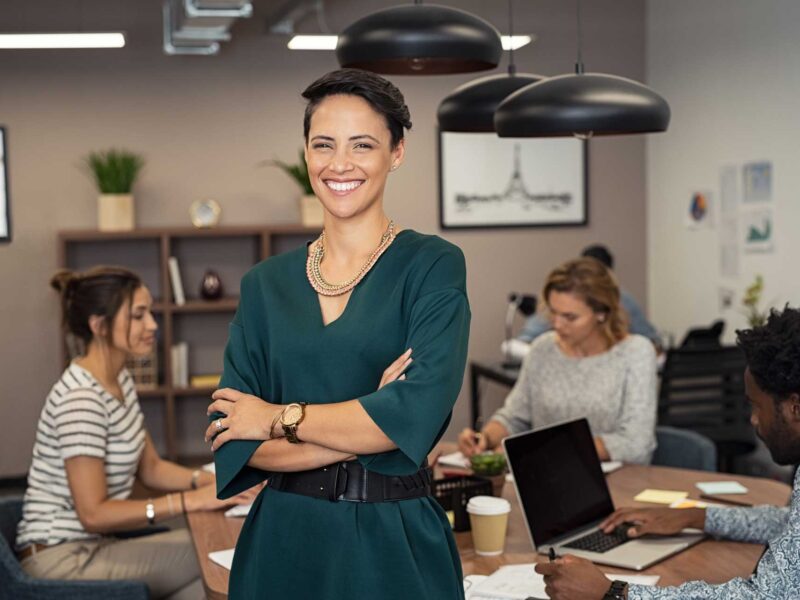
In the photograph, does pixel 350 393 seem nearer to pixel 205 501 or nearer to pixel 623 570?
pixel 623 570

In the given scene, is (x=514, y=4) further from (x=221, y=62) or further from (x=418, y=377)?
(x=418, y=377)

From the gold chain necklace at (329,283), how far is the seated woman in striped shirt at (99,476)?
1.38 metres

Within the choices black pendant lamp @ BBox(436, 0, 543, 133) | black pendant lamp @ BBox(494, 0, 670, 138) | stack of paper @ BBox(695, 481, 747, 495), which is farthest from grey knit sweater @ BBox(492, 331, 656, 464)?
black pendant lamp @ BBox(494, 0, 670, 138)

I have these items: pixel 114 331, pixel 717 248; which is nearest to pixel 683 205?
pixel 717 248

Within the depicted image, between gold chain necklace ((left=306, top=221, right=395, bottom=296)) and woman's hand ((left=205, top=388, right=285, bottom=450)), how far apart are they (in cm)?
20

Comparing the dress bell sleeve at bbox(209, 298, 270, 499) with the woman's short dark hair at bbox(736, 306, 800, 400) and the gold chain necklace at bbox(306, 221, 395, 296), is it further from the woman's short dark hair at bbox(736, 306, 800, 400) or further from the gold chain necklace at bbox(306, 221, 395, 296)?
the woman's short dark hair at bbox(736, 306, 800, 400)

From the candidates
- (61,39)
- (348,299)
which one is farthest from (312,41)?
(348,299)

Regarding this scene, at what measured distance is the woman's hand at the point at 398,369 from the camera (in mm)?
1696

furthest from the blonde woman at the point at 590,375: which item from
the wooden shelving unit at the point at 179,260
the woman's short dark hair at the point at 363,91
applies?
the wooden shelving unit at the point at 179,260

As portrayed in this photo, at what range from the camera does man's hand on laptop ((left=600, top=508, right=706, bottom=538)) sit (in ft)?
8.76

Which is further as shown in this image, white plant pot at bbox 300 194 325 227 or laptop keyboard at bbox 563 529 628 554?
white plant pot at bbox 300 194 325 227

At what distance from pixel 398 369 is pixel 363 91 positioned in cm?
44

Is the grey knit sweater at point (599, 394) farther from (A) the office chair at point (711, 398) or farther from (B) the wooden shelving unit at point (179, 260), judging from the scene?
(B) the wooden shelving unit at point (179, 260)

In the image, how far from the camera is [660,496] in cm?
313
